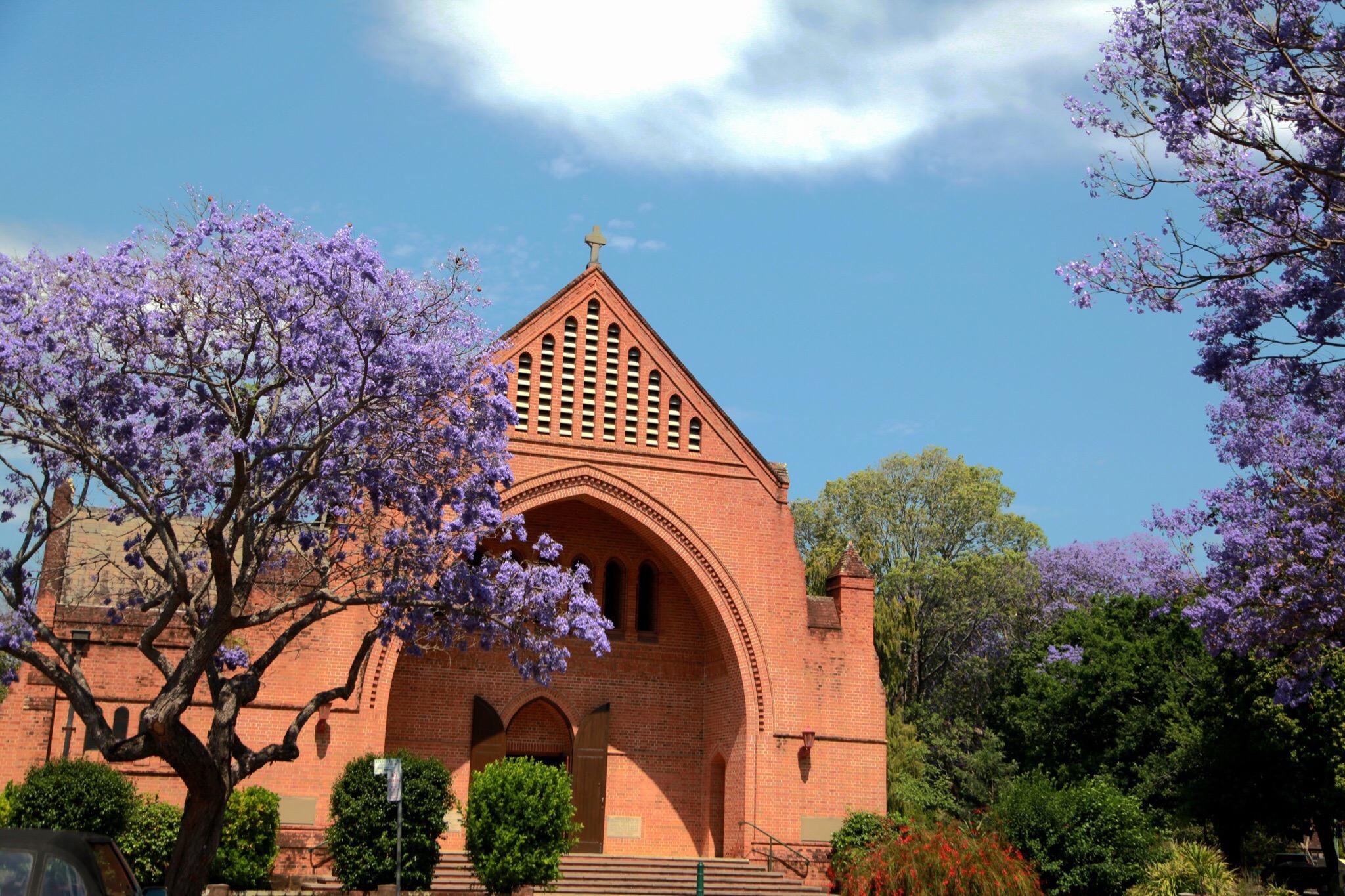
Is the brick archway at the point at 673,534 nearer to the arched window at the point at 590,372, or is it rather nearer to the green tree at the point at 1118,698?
the arched window at the point at 590,372

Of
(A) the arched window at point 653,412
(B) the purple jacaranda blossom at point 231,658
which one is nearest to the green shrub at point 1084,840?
(A) the arched window at point 653,412

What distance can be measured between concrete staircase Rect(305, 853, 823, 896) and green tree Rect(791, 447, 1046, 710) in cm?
1465

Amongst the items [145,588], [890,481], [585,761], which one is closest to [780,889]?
[585,761]

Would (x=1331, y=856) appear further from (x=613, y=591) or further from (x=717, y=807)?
(x=613, y=591)

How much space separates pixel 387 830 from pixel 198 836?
789 cm

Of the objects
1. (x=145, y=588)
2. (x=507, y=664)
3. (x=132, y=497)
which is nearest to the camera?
(x=132, y=497)

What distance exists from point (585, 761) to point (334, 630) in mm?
6427

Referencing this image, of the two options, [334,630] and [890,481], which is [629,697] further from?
[890,481]

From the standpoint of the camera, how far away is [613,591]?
91.4ft

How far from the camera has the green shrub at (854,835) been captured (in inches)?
954

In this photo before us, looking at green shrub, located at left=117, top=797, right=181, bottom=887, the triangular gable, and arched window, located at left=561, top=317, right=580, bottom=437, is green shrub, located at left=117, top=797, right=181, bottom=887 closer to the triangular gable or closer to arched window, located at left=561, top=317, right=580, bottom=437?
the triangular gable

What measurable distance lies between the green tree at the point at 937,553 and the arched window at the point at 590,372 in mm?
14327

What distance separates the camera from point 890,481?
45.4m

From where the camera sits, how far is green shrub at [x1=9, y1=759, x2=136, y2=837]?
18.9m
